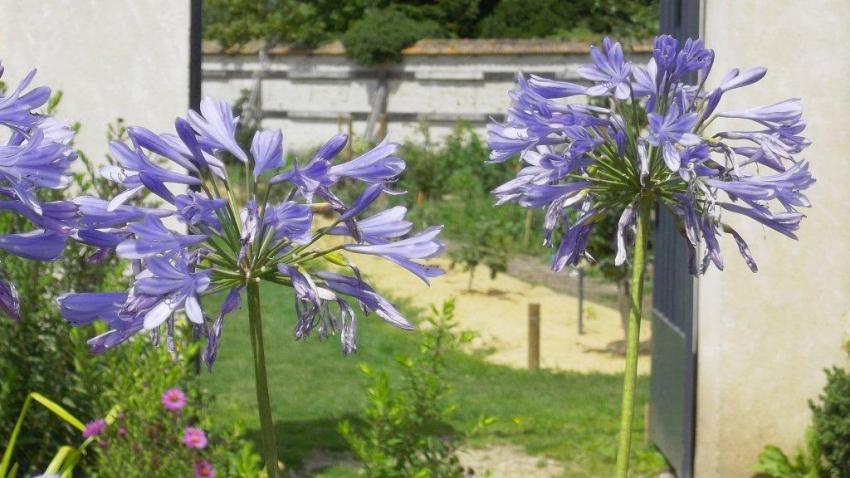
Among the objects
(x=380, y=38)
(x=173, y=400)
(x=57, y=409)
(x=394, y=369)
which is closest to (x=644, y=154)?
A: (x=57, y=409)

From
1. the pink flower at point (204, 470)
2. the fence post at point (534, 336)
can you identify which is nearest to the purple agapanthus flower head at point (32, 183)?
the pink flower at point (204, 470)

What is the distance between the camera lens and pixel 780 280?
5715 mm

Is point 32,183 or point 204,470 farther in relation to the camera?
point 204,470

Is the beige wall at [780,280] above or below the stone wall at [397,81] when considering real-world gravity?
below

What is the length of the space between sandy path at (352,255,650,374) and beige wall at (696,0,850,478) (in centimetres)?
405

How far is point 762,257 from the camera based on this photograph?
5715 millimetres

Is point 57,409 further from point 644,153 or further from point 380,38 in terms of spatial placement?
point 380,38

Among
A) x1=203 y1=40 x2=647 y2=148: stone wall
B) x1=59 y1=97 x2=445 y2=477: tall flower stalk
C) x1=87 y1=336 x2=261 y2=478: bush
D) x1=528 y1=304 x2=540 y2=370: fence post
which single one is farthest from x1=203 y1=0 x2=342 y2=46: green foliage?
x1=59 y1=97 x2=445 y2=477: tall flower stalk

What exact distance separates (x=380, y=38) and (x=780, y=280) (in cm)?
1373

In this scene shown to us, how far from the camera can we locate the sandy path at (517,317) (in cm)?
1027

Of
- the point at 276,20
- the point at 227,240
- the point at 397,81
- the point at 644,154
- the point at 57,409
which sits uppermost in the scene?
the point at 276,20

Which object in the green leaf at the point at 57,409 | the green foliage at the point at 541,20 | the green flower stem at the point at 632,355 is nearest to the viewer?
the green flower stem at the point at 632,355

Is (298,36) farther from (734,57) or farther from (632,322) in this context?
(632,322)

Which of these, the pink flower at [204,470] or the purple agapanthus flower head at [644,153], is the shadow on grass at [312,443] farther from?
the purple agapanthus flower head at [644,153]
